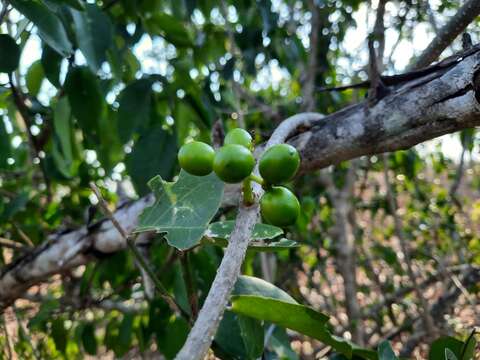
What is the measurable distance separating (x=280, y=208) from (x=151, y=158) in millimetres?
807

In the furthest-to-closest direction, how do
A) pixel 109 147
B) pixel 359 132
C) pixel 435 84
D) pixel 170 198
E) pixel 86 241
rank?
pixel 109 147
pixel 86 241
pixel 359 132
pixel 435 84
pixel 170 198

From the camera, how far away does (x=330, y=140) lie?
3.45 feet

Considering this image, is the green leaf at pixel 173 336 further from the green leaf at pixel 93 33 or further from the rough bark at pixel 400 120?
the green leaf at pixel 93 33

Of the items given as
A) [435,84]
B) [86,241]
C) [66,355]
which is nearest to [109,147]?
[86,241]

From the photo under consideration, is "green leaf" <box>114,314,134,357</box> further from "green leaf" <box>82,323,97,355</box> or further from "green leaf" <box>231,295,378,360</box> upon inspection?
"green leaf" <box>231,295,378,360</box>

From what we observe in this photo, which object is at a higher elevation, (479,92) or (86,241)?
(479,92)

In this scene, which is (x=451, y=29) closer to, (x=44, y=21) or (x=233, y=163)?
(x=233, y=163)

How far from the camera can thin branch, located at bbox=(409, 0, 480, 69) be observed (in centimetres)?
97

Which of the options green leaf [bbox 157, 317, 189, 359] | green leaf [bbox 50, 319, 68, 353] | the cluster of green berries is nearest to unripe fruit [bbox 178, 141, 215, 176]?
the cluster of green berries

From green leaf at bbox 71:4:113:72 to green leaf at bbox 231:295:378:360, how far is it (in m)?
0.84

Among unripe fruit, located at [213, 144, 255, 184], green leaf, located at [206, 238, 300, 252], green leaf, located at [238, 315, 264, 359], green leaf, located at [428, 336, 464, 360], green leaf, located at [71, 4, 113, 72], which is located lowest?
green leaf, located at [428, 336, 464, 360]

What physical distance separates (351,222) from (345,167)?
0.96 ft

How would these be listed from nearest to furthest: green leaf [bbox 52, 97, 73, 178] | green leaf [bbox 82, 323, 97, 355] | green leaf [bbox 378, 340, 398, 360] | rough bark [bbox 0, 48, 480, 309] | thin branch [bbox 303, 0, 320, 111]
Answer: green leaf [bbox 378, 340, 398, 360], rough bark [bbox 0, 48, 480, 309], green leaf [bbox 52, 97, 73, 178], green leaf [bbox 82, 323, 97, 355], thin branch [bbox 303, 0, 320, 111]

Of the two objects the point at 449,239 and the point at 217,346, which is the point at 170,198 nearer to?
the point at 217,346
